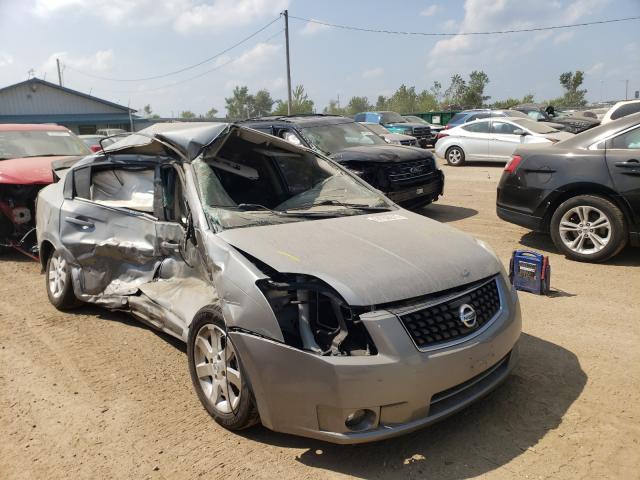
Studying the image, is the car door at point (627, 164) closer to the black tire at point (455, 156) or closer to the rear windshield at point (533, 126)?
the rear windshield at point (533, 126)

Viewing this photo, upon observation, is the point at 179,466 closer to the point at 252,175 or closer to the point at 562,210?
the point at 252,175

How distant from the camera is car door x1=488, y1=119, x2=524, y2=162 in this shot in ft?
49.4

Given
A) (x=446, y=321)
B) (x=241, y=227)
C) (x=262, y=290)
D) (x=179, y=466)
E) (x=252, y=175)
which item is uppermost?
(x=252, y=175)

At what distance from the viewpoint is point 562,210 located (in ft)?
20.3

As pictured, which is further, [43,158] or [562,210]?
[43,158]

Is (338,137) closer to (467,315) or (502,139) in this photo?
(467,315)

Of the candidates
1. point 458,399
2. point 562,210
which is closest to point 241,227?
point 458,399

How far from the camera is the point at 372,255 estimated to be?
10.1ft

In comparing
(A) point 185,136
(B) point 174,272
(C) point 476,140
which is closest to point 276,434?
(B) point 174,272

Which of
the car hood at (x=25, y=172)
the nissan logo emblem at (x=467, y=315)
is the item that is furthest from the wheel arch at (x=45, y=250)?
the nissan logo emblem at (x=467, y=315)

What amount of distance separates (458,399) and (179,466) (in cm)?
155

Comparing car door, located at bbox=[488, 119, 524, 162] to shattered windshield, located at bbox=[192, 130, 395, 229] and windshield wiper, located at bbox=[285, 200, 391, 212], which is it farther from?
windshield wiper, located at bbox=[285, 200, 391, 212]

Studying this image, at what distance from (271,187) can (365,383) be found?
8.69 feet

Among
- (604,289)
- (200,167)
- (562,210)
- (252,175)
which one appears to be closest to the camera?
A: (200,167)
